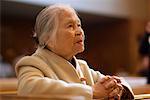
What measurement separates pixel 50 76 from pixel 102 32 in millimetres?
4552

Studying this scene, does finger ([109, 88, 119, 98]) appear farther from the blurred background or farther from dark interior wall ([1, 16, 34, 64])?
dark interior wall ([1, 16, 34, 64])

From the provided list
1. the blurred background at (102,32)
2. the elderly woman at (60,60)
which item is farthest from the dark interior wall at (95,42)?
the elderly woman at (60,60)

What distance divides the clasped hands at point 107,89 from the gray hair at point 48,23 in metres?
0.16

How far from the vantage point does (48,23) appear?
88 centimetres

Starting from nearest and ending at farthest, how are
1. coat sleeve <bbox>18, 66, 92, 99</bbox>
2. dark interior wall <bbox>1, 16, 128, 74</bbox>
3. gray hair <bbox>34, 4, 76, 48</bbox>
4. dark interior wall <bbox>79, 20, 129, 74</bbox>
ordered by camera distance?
coat sleeve <bbox>18, 66, 92, 99</bbox> < gray hair <bbox>34, 4, 76, 48</bbox> < dark interior wall <bbox>1, 16, 128, 74</bbox> < dark interior wall <bbox>79, 20, 129, 74</bbox>

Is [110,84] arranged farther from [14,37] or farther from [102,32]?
[102,32]

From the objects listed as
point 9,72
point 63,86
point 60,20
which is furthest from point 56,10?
point 9,72

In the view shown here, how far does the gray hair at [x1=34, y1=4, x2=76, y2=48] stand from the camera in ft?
2.90

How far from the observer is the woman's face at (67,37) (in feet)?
2.92

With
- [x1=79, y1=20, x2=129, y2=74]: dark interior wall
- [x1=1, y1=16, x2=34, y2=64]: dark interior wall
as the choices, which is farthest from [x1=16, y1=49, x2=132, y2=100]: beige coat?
[x1=79, y1=20, x2=129, y2=74]: dark interior wall

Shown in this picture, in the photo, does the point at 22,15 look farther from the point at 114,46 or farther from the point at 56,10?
the point at 56,10

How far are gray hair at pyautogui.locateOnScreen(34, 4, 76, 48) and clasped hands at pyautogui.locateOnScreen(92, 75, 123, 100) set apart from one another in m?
0.16

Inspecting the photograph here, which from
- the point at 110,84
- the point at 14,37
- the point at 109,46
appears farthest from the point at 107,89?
the point at 109,46

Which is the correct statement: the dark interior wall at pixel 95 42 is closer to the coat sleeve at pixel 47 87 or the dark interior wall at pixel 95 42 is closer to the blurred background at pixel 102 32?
the blurred background at pixel 102 32
